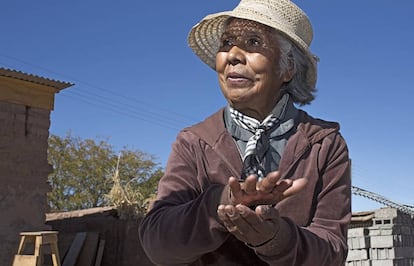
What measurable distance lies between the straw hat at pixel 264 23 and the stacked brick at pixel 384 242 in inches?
343

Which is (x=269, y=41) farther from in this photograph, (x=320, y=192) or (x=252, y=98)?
(x=320, y=192)

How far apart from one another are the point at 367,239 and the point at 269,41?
29.9 feet

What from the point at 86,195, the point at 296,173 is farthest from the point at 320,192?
the point at 86,195

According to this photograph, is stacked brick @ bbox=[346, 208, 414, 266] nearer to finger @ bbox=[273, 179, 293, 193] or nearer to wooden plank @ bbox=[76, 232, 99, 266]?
wooden plank @ bbox=[76, 232, 99, 266]

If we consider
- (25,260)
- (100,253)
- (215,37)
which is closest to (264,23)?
(215,37)

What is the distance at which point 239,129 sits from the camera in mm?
1720

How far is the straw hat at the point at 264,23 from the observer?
1.71m

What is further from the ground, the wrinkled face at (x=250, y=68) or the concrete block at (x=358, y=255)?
the wrinkled face at (x=250, y=68)

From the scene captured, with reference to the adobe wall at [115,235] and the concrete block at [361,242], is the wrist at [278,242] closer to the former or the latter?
the concrete block at [361,242]

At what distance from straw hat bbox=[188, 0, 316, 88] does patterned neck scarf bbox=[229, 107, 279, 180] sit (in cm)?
25

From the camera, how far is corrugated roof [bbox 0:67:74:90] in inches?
407

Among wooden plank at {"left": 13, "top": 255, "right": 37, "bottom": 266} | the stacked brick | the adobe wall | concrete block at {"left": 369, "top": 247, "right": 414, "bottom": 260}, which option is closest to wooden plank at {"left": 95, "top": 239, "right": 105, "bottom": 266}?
the adobe wall

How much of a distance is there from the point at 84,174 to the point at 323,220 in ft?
79.5

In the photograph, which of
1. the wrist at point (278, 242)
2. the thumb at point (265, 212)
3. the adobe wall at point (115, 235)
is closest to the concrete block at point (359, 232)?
the adobe wall at point (115, 235)
